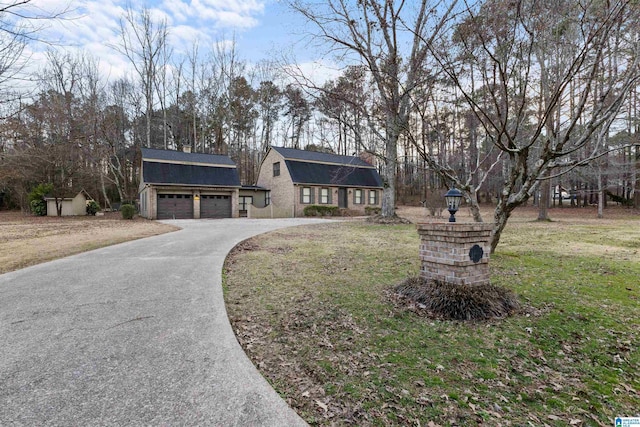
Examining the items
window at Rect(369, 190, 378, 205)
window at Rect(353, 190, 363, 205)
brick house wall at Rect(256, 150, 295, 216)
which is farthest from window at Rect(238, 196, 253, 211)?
window at Rect(369, 190, 378, 205)

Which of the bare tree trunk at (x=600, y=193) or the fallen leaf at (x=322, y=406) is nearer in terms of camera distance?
the fallen leaf at (x=322, y=406)

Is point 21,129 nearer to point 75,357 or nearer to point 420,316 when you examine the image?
point 75,357

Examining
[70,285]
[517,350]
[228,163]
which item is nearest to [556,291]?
[517,350]

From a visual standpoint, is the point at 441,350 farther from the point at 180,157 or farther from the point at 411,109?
the point at 180,157

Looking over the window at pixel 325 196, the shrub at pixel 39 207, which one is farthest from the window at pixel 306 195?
the shrub at pixel 39 207

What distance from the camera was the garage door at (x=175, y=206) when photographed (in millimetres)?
21391

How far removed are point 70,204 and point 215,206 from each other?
1215 cm

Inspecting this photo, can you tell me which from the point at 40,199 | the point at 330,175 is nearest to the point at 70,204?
the point at 40,199

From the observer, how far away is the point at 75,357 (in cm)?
270

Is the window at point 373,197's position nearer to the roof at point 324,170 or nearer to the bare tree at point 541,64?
the roof at point 324,170

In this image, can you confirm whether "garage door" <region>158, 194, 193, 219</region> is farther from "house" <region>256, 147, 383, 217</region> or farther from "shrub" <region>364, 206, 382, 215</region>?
"shrub" <region>364, 206, 382, 215</region>

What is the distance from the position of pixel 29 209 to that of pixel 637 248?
119ft

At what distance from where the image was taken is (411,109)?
7.36m

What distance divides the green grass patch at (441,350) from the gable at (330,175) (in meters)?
19.7
